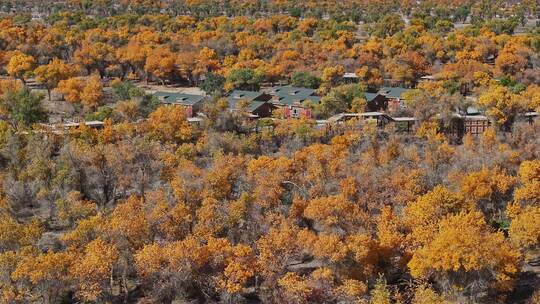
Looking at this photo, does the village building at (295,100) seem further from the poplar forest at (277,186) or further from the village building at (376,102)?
the village building at (376,102)

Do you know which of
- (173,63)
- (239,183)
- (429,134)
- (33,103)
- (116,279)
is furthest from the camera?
(173,63)

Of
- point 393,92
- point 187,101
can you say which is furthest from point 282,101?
point 393,92

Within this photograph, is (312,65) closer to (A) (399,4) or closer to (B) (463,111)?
(B) (463,111)

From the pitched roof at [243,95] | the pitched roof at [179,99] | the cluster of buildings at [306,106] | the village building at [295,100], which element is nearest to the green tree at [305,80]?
the cluster of buildings at [306,106]

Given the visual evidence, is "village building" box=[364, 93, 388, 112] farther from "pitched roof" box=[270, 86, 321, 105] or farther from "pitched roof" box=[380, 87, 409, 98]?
"pitched roof" box=[270, 86, 321, 105]

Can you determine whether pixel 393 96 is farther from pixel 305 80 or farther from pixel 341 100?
pixel 305 80

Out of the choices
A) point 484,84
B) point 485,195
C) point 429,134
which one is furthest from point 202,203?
point 484,84

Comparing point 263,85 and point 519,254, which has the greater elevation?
point 519,254
